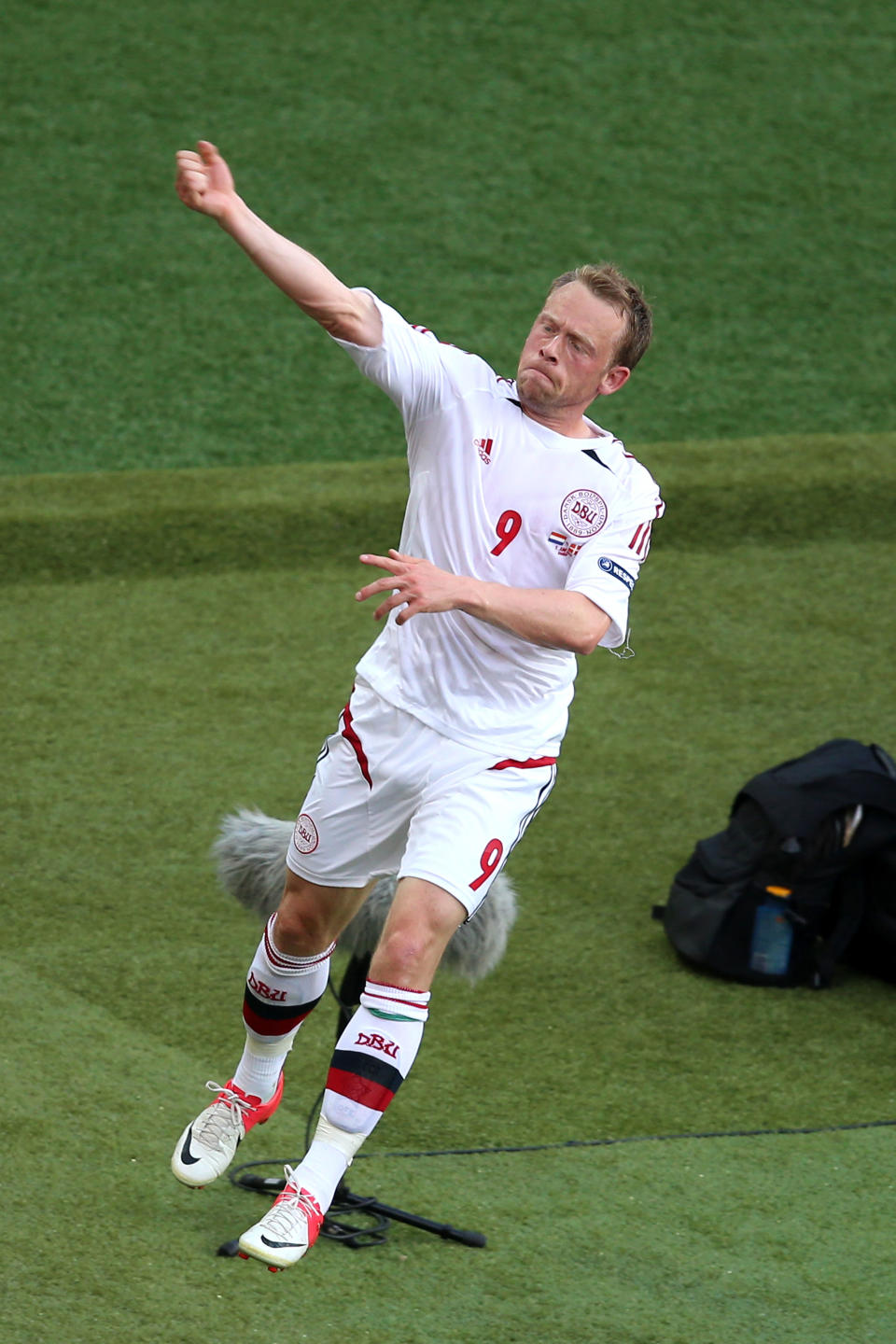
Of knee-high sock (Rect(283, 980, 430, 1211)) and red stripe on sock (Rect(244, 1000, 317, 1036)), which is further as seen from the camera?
red stripe on sock (Rect(244, 1000, 317, 1036))

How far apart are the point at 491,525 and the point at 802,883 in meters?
2.06

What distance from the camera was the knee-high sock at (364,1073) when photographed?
2.98 meters

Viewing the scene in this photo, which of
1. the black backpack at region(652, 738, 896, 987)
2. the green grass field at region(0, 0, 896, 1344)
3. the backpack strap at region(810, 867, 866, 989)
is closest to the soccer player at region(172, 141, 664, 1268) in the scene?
the green grass field at region(0, 0, 896, 1344)

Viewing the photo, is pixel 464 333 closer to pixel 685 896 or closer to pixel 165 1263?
pixel 685 896

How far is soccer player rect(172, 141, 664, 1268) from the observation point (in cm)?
301

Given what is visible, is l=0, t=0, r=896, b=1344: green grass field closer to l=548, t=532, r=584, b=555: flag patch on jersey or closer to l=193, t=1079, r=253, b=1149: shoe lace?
l=193, t=1079, r=253, b=1149: shoe lace

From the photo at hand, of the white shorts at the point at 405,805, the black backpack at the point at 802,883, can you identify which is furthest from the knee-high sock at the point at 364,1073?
the black backpack at the point at 802,883

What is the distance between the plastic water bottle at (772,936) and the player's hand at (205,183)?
274 centimetres

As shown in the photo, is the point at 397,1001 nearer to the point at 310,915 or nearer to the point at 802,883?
the point at 310,915

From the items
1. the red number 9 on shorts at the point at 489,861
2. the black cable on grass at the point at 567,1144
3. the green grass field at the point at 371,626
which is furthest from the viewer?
the black cable on grass at the point at 567,1144

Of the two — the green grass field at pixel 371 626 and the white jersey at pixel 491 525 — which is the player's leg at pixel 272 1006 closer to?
the green grass field at pixel 371 626

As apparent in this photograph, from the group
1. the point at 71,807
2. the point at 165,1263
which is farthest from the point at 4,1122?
the point at 71,807

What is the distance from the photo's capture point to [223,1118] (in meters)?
3.46

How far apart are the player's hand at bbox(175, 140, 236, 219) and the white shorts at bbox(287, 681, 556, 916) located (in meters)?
1.00
